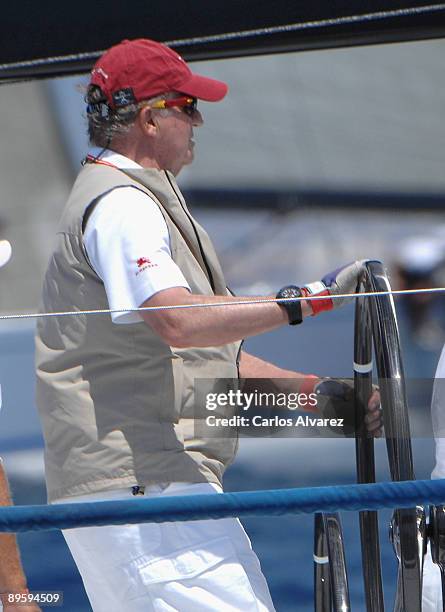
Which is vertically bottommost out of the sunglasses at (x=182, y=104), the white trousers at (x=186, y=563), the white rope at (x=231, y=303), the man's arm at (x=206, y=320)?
the white trousers at (x=186, y=563)

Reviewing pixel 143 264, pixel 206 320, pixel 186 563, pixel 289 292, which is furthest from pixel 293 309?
pixel 186 563

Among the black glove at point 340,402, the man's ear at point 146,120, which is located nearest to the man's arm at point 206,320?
the black glove at point 340,402

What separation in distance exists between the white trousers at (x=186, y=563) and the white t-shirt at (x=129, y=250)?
38 centimetres

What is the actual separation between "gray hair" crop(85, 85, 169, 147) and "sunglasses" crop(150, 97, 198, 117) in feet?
0.03

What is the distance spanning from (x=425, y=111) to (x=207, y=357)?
1129 mm

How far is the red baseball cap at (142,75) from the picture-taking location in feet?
6.81

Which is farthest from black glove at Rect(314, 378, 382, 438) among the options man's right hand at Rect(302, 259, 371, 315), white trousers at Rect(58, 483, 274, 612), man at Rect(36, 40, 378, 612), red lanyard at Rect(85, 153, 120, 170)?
red lanyard at Rect(85, 153, 120, 170)

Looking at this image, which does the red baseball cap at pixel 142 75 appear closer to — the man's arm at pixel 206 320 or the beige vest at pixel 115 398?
the beige vest at pixel 115 398

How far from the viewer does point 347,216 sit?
8.57 ft

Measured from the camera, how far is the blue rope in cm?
164

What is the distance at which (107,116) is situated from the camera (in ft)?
6.88

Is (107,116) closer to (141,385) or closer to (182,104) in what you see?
(182,104)

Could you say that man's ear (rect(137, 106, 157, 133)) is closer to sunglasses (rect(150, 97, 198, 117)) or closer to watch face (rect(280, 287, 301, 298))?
sunglasses (rect(150, 97, 198, 117))

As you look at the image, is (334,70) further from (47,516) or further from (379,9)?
(47,516)
